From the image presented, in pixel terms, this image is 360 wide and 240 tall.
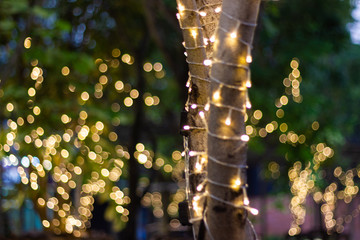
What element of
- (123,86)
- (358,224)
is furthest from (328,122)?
(358,224)

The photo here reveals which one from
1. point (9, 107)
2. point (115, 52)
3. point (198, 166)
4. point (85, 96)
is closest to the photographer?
point (198, 166)

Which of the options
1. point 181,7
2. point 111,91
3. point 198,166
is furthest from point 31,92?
point 198,166

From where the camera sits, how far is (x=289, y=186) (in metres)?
19.9

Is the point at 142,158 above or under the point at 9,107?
under

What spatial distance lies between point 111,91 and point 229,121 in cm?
1097

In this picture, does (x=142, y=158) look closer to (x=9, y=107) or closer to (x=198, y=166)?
(x=9, y=107)

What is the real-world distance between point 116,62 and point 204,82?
10.1m

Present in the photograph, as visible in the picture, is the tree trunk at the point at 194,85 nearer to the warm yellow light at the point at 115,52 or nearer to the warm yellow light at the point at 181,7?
the warm yellow light at the point at 181,7

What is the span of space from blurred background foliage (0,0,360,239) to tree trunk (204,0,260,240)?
5.44 m

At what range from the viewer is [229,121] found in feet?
9.44

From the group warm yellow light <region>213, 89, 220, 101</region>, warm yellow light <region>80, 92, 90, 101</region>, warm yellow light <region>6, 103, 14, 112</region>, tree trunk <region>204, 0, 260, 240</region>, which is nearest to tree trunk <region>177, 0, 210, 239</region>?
tree trunk <region>204, 0, 260, 240</region>

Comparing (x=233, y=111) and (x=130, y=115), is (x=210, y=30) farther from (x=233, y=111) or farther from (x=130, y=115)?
(x=130, y=115)

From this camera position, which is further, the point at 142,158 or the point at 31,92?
the point at 142,158

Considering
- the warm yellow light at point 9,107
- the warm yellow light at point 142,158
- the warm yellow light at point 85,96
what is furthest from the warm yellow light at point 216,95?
the warm yellow light at point 142,158
